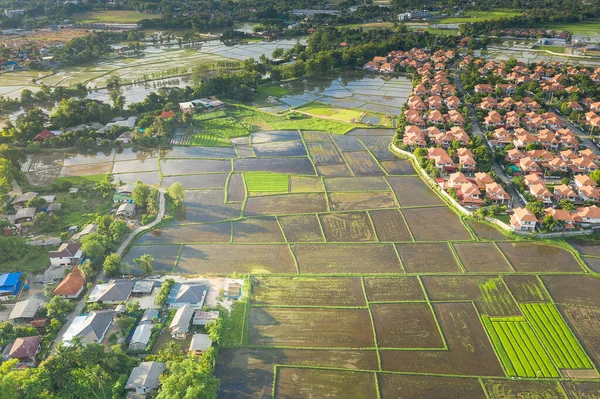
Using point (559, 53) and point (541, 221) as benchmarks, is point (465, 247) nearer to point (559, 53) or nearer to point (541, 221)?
point (541, 221)

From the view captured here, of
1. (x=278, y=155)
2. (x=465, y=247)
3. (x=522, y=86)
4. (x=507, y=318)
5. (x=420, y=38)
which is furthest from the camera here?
(x=420, y=38)

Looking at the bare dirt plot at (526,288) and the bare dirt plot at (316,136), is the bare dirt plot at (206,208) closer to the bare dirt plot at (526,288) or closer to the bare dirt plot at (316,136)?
the bare dirt plot at (316,136)

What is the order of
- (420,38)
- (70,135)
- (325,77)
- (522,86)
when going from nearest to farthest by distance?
(70,135)
(522,86)
(325,77)
(420,38)

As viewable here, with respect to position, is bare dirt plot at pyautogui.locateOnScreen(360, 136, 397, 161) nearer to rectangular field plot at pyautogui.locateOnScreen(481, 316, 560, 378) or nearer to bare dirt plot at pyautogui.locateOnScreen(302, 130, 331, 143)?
bare dirt plot at pyautogui.locateOnScreen(302, 130, 331, 143)

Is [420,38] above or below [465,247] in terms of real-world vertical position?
above

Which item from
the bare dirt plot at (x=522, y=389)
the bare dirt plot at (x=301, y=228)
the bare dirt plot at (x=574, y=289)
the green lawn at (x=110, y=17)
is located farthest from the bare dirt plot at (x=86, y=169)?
the green lawn at (x=110, y=17)

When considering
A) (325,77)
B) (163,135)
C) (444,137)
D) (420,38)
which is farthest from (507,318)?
(420,38)
